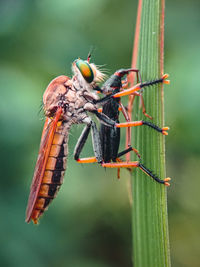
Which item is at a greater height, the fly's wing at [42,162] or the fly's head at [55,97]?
the fly's head at [55,97]

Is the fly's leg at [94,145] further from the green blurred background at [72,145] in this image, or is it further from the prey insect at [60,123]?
the green blurred background at [72,145]

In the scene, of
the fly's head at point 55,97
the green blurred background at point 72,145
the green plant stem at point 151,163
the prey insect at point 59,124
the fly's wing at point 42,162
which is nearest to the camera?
the green plant stem at point 151,163

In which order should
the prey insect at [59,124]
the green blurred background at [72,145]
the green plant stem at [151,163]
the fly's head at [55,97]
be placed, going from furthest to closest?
the green blurred background at [72,145] < the fly's head at [55,97] < the prey insect at [59,124] < the green plant stem at [151,163]

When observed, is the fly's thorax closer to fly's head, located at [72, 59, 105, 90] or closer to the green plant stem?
fly's head, located at [72, 59, 105, 90]

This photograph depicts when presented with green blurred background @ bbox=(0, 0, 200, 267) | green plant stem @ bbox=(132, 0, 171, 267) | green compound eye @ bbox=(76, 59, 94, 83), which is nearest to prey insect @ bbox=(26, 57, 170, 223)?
green compound eye @ bbox=(76, 59, 94, 83)

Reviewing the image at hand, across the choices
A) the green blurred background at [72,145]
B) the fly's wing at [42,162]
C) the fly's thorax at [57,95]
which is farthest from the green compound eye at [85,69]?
the green blurred background at [72,145]

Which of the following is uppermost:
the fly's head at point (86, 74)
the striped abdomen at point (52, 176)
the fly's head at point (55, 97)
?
the fly's head at point (86, 74)

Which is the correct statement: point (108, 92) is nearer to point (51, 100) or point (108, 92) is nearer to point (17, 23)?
point (51, 100)
